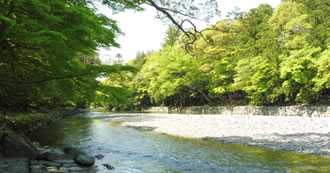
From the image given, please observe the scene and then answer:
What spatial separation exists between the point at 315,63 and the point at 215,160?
1625cm

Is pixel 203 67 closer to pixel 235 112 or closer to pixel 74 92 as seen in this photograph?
pixel 235 112

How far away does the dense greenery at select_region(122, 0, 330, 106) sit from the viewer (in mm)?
20000

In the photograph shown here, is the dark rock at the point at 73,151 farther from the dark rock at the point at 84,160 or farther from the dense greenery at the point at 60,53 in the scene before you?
the dense greenery at the point at 60,53

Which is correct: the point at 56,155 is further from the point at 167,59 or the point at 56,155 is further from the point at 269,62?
the point at 167,59

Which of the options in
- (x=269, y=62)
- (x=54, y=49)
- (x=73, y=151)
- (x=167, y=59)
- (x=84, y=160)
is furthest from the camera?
(x=167, y=59)

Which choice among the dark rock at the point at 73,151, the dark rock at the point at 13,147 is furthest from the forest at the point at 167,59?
the dark rock at the point at 73,151

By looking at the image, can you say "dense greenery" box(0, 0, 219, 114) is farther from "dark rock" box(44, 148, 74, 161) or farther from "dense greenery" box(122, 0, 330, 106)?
"dense greenery" box(122, 0, 330, 106)

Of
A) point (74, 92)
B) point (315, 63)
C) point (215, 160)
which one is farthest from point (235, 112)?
point (74, 92)

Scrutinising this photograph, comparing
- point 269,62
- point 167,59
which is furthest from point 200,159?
point 167,59

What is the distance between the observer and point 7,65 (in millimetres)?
6965

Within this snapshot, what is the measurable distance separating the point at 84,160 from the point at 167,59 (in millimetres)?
27770

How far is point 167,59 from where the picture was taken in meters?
34.0

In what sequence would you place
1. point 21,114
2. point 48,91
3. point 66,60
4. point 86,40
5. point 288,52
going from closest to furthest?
point 86,40 < point 66,60 < point 48,91 < point 21,114 < point 288,52

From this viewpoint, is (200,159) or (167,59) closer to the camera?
(200,159)
